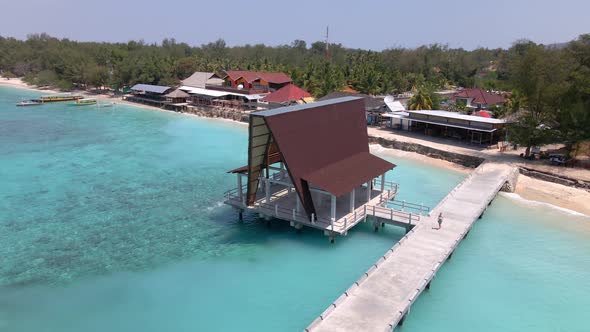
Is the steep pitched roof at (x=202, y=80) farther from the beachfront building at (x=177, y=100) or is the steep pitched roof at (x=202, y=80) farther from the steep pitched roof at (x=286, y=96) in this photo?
the steep pitched roof at (x=286, y=96)

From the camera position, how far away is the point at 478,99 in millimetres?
58531

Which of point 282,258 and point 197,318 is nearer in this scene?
point 197,318

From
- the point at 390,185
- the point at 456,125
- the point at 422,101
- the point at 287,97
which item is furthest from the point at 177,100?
the point at 390,185

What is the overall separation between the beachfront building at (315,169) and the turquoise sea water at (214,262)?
1250mm

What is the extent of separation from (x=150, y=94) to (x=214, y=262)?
207 feet

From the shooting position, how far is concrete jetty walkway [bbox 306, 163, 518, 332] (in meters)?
14.7

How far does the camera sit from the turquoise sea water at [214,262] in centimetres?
1688

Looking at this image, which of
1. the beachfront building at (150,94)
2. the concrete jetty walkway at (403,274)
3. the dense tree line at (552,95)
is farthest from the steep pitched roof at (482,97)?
the beachfront building at (150,94)

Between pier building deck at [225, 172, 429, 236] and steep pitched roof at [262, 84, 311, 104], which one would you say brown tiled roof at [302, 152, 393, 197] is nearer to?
pier building deck at [225, 172, 429, 236]

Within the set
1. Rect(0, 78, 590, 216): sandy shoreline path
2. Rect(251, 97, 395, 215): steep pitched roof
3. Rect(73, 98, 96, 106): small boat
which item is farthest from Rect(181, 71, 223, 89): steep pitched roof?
Result: Rect(251, 97, 395, 215): steep pitched roof

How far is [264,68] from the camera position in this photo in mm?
86312

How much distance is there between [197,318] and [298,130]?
11033mm

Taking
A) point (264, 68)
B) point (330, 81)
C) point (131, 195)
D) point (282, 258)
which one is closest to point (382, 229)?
point (282, 258)

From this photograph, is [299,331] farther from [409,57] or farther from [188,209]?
[409,57]
